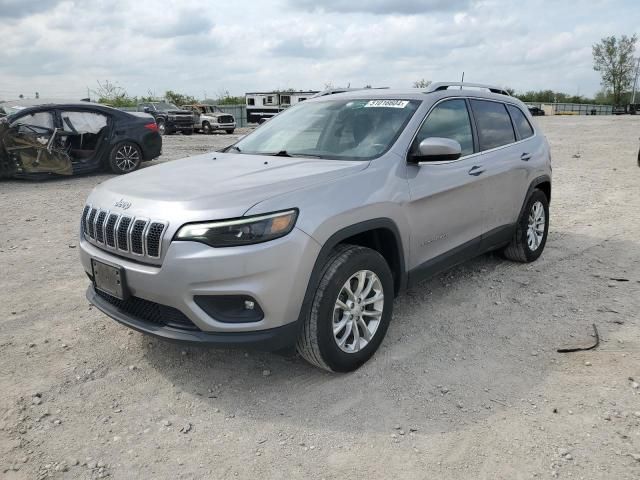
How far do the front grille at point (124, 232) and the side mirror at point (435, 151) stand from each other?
68.4 inches

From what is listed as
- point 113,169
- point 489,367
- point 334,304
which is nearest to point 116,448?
point 334,304

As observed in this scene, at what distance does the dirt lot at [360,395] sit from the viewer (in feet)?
8.41

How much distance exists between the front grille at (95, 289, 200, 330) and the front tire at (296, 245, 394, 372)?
66 centimetres

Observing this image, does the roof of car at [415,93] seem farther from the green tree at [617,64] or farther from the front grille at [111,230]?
the green tree at [617,64]

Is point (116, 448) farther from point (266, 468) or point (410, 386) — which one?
point (410, 386)

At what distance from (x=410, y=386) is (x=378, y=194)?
1.19 meters

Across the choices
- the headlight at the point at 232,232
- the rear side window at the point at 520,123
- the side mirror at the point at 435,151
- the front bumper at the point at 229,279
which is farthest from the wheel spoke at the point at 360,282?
the rear side window at the point at 520,123

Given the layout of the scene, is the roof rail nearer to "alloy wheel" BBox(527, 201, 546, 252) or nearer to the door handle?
the door handle

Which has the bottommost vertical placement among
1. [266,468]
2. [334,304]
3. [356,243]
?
[266,468]

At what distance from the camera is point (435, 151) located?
11.4 feet

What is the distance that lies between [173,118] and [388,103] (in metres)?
23.3

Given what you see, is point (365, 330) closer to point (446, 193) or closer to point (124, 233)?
point (446, 193)

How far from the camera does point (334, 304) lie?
305 centimetres

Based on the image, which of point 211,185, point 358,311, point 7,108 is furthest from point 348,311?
point 7,108
